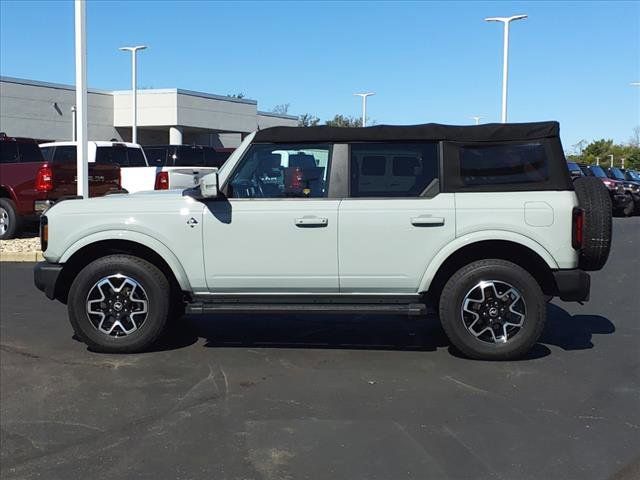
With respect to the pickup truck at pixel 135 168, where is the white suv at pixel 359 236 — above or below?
below

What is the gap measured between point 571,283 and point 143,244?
11.6 feet

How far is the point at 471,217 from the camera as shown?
17.9 ft

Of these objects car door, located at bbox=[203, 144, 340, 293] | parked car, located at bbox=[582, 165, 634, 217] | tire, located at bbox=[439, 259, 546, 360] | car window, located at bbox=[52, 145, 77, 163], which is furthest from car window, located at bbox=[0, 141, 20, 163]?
parked car, located at bbox=[582, 165, 634, 217]

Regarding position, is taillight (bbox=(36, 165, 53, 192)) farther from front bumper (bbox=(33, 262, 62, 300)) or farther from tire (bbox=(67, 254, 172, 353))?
tire (bbox=(67, 254, 172, 353))

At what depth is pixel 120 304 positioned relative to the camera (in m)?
5.78

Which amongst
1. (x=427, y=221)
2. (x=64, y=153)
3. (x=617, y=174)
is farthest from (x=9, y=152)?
(x=617, y=174)

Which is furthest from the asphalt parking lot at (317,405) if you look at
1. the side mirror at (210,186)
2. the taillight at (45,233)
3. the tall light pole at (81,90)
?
the tall light pole at (81,90)

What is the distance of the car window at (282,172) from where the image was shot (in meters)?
5.71

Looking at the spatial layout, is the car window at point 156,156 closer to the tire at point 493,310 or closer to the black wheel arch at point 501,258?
the black wheel arch at point 501,258

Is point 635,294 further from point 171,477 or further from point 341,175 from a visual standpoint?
point 171,477

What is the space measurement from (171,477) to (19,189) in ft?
35.3

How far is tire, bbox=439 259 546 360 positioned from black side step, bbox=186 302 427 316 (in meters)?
0.28

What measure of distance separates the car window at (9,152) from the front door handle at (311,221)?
998cm

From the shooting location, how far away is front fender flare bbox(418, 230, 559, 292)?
5.43m
